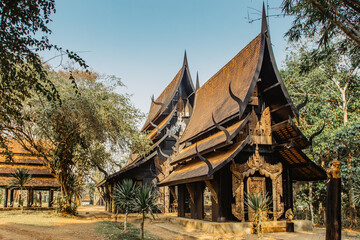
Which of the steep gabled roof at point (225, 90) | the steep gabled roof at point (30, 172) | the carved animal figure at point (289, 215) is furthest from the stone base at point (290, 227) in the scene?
the steep gabled roof at point (30, 172)

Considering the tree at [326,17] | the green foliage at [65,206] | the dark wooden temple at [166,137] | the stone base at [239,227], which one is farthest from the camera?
the dark wooden temple at [166,137]

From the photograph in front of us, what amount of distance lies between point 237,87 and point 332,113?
8968 mm

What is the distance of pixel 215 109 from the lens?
49.6ft

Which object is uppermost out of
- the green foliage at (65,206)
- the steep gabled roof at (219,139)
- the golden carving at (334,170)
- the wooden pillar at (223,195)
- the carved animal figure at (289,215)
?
the steep gabled roof at (219,139)

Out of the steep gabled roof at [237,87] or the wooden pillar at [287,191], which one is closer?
the steep gabled roof at [237,87]

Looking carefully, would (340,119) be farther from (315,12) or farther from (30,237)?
(30,237)

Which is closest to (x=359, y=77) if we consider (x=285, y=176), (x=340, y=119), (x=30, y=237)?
(x=340, y=119)

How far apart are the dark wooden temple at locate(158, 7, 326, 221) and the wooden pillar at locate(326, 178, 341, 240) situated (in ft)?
16.5

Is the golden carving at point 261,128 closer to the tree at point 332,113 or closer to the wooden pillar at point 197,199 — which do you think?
the wooden pillar at point 197,199

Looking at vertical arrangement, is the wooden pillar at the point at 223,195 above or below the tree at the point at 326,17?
below

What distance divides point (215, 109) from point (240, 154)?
3.43 metres

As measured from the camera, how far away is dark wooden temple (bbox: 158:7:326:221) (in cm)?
1178

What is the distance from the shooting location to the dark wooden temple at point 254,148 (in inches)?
464

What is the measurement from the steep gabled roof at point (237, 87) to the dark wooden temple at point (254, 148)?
4 centimetres
